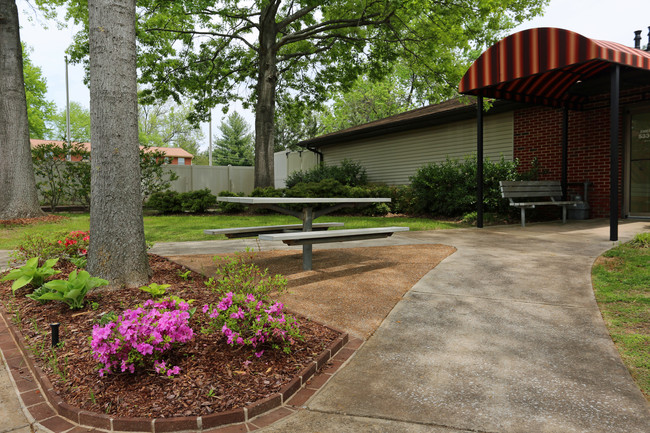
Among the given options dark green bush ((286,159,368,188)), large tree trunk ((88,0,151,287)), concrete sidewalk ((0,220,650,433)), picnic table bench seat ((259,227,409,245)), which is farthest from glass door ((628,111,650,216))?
large tree trunk ((88,0,151,287))

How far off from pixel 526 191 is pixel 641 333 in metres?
A: 6.79

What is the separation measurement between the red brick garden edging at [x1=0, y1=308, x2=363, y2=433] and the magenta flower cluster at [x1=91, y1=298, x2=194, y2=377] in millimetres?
284

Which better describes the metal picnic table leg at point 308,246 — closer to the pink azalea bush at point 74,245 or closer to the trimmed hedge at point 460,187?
the pink azalea bush at point 74,245

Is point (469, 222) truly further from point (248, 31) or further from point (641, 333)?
point (248, 31)

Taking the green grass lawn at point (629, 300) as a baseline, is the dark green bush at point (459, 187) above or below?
above

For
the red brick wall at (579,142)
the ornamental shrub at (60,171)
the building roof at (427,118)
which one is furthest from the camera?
the ornamental shrub at (60,171)

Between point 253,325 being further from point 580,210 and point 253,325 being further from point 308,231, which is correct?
point 580,210

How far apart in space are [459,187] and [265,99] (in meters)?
8.32

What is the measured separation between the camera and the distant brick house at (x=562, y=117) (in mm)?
7207

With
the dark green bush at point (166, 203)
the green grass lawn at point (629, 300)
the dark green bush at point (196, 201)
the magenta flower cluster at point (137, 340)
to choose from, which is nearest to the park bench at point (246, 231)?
the magenta flower cluster at point (137, 340)

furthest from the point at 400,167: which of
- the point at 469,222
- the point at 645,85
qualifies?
the point at 645,85

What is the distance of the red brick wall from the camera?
9.81 metres

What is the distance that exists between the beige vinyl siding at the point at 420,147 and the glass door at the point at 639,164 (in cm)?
295

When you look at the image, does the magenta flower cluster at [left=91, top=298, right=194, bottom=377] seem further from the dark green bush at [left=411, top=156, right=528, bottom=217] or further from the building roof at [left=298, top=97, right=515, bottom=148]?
the building roof at [left=298, top=97, right=515, bottom=148]
